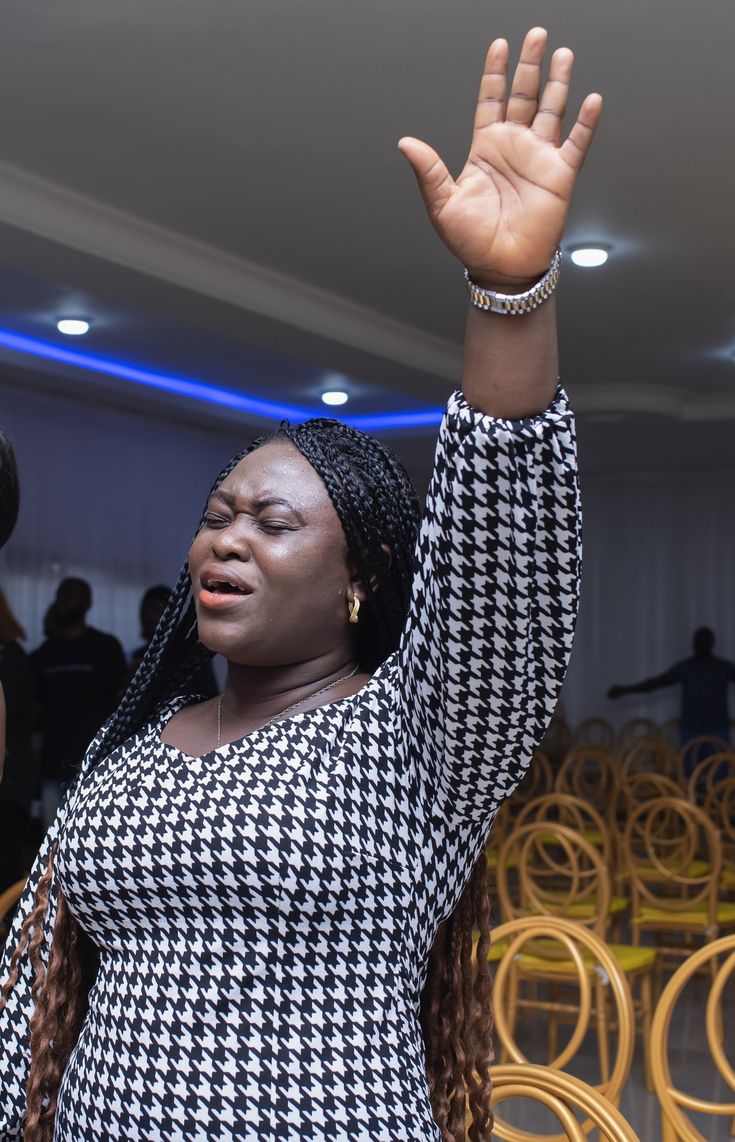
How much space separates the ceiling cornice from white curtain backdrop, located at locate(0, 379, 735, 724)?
227 cm

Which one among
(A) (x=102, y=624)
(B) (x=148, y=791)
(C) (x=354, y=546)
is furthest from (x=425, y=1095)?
(A) (x=102, y=624)

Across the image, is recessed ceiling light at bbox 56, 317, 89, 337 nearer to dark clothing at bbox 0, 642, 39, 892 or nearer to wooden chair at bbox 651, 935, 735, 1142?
dark clothing at bbox 0, 642, 39, 892

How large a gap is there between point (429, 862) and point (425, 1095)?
0.19m

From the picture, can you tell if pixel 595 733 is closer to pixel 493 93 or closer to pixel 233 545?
pixel 233 545

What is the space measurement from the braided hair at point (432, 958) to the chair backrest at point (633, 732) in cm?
813

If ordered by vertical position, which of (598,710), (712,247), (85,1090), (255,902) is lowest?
(85,1090)

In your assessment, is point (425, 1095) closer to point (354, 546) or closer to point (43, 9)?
point (354, 546)

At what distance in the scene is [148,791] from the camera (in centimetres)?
111

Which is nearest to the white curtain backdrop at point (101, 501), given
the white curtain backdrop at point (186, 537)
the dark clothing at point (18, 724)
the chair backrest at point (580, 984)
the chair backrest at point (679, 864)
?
the white curtain backdrop at point (186, 537)

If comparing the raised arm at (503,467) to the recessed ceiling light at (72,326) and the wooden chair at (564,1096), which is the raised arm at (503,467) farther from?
the recessed ceiling light at (72,326)

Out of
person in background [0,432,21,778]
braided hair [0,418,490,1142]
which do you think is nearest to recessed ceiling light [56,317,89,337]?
person in background [0,432,21,778]

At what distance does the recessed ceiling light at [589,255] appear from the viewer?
208 inches

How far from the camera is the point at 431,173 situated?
0.92 metres

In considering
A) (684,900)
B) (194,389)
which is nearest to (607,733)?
(194,389)
